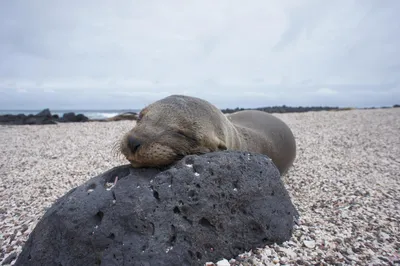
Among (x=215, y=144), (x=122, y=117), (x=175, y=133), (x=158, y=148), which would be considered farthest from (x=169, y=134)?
(x=122, y=117)

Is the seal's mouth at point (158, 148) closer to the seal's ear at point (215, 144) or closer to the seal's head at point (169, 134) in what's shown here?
the seal's head at point (169, 134)

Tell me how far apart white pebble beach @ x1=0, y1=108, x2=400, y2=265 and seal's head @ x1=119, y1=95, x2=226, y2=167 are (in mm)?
1029

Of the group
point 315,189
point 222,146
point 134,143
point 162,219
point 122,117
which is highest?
point 134,143

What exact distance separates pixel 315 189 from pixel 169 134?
258 centimetres

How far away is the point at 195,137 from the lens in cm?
262

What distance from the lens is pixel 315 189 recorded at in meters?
4.03

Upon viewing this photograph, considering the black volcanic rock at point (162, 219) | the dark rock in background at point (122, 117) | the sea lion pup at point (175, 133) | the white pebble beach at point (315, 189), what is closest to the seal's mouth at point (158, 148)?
the sea lion pup at point (175, 133)

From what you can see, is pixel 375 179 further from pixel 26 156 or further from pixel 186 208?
pixel 26 156

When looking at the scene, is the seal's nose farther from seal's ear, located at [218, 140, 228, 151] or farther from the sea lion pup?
seal's ear, located at [218, 140, 228, 151]

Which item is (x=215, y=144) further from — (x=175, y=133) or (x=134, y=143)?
(x=134, y=143)

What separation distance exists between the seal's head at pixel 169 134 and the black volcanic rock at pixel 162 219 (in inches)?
5.3

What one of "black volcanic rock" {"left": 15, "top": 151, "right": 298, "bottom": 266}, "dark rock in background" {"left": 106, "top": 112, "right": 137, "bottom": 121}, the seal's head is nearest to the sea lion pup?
the seal's head

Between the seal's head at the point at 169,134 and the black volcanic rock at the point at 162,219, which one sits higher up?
the seal's head at the point at 169,134

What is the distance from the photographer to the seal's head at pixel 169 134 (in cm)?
232
